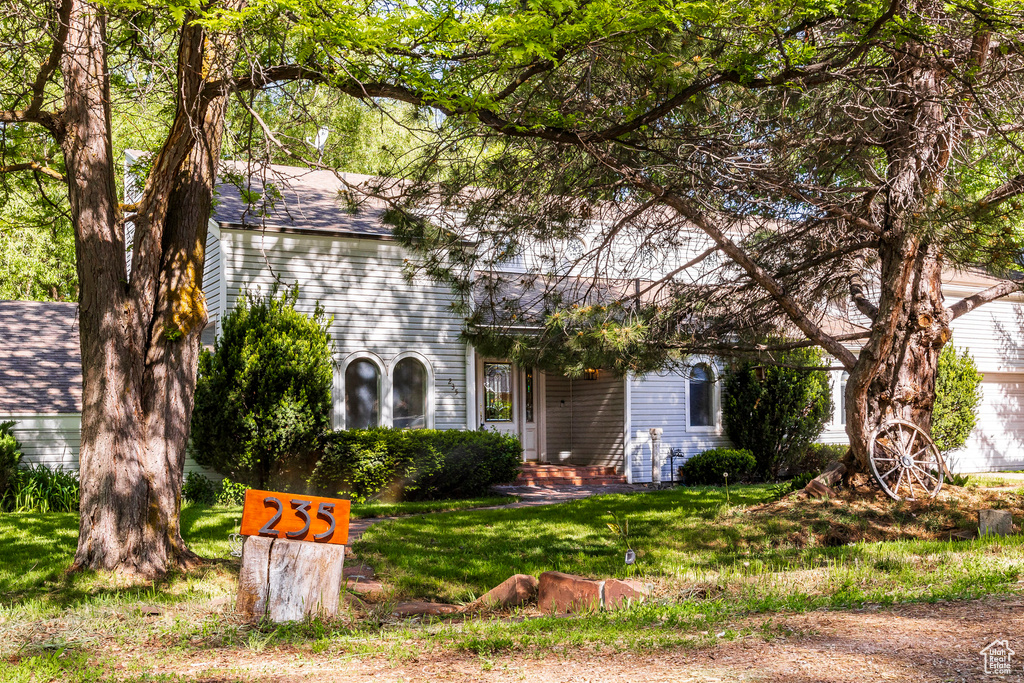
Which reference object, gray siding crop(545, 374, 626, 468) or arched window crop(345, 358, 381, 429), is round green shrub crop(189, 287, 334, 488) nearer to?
arched window crop(345, 358, 381, 429)

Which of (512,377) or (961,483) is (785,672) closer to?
(961,483)

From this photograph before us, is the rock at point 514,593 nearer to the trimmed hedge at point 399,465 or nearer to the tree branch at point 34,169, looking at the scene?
the tree branch at point 34,169

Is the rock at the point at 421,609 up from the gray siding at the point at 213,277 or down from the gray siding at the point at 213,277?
down

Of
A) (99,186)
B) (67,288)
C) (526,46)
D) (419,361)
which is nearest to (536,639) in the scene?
(526,46)

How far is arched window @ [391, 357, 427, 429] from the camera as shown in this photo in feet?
47.9

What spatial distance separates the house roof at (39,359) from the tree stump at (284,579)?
9836 mm

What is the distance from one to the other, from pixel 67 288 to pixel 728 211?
75.3ft

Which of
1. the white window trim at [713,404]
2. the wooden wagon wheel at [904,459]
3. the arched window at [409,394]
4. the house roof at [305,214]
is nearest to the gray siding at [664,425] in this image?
the white window trim at [713,404]

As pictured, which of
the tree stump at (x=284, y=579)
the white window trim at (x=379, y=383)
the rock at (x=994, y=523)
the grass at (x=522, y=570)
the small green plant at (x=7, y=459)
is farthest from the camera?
the white window trim at (x=379, y=383)

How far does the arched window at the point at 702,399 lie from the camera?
1778cm

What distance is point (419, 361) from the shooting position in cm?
1476

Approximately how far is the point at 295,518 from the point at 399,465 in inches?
303

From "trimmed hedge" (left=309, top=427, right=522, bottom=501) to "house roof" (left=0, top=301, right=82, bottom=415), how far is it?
457cm

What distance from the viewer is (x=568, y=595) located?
5684 millimetres
